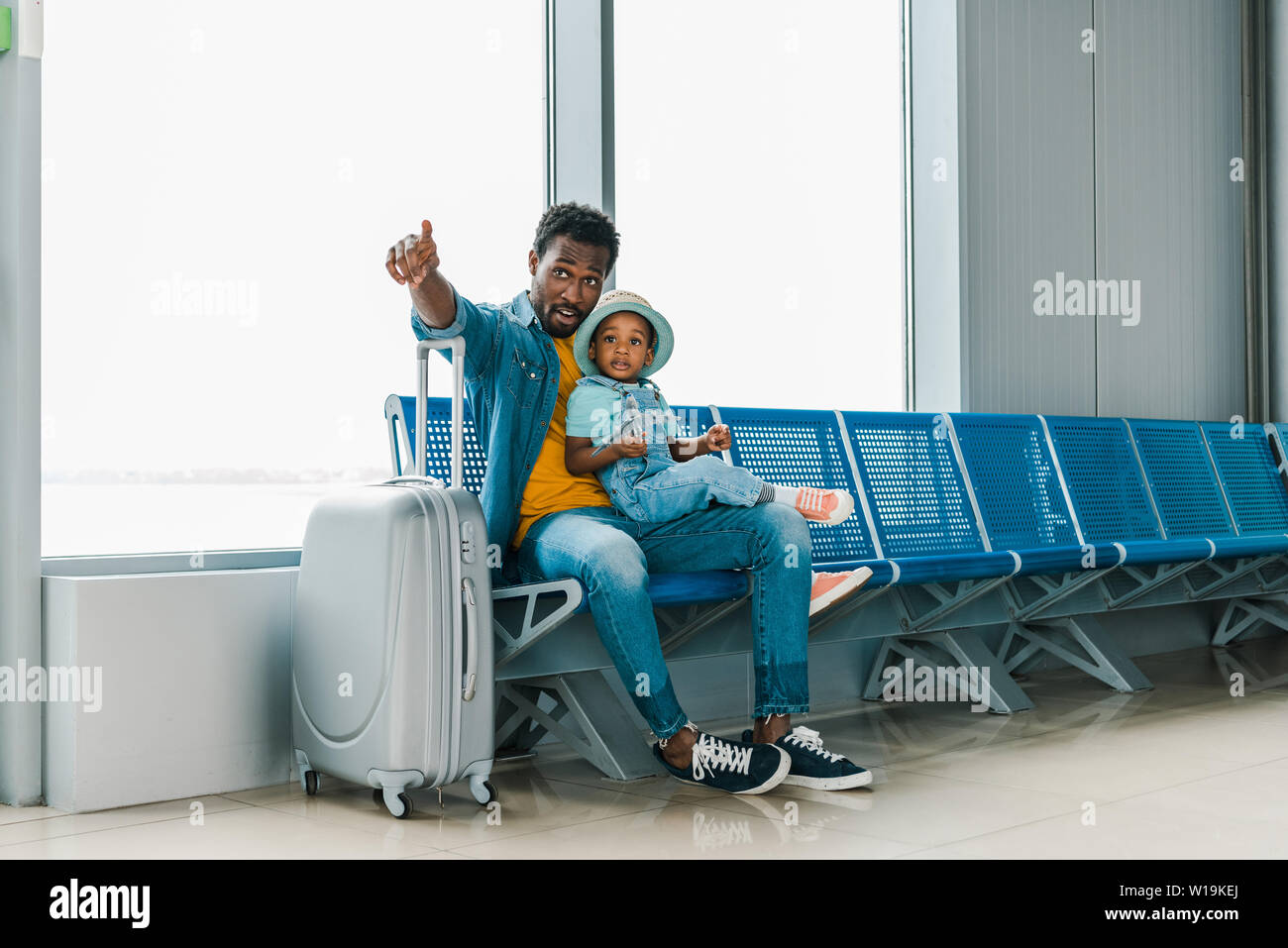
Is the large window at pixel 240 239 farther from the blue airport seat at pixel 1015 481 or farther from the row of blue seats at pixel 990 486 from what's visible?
the blue airport seat at pixel 1015 481

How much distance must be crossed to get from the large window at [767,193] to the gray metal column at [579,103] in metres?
0.13

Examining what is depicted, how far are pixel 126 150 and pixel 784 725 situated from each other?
6.84 ft

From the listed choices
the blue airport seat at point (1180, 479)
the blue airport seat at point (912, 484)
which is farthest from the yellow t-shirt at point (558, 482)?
the blue airport seat at point (1180, 479)

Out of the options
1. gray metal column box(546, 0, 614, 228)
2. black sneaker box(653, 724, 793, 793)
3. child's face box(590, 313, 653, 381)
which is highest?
gray metal column box(546, 0, 614, 228)

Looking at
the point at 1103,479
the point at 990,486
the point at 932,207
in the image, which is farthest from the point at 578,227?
the point at 1103,479

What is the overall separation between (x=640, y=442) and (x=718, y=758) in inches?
29.3

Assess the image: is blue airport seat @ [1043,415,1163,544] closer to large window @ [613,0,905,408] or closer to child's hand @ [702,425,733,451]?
large window @ [613,0,905,408]

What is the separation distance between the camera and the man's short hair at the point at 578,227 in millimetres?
3303

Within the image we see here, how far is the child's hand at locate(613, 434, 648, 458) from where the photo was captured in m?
3.09

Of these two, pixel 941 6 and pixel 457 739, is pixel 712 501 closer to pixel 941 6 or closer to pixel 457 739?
pixel 457 739

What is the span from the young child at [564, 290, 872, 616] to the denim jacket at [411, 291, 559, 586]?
3.1 inches

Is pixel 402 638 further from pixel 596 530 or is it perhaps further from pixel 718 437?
pixel 718 437

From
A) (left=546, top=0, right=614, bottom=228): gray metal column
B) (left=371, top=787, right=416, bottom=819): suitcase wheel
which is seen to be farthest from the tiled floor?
(left=546, top=0, right=614, bottom=228): gray metal column
